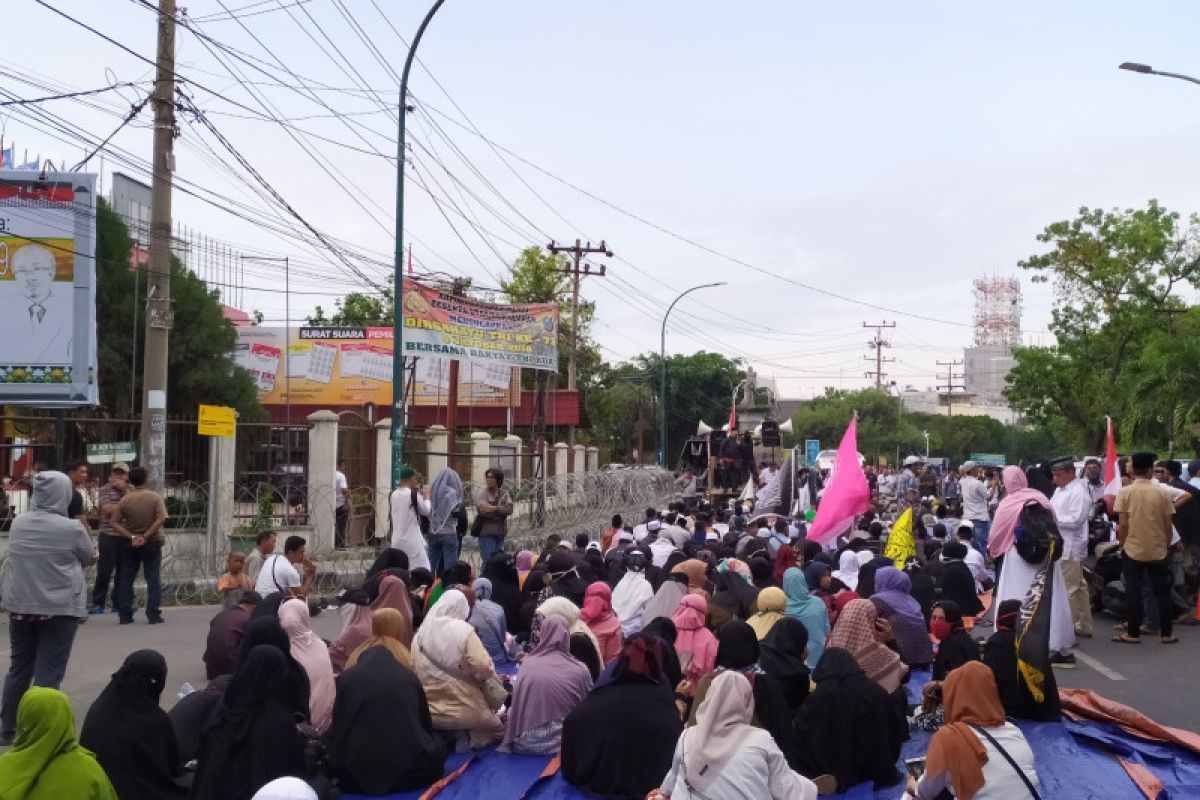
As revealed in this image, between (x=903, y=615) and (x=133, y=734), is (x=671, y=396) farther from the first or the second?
(x=133, y=734)

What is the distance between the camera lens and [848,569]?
40.4ft

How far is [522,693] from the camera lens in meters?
7.36

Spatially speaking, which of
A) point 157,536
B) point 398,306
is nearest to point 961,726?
point 157,536

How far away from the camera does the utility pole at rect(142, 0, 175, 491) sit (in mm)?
14008

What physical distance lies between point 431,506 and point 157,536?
3.11 m

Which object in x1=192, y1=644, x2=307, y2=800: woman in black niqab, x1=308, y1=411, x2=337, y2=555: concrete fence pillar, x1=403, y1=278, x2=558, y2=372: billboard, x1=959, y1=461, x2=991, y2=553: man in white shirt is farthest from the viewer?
x1=403, y1=278, x2=558, y2=372: billboard

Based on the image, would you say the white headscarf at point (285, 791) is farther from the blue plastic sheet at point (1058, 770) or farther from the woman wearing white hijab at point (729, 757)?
the blue plastic sheet at point (1058, 770)

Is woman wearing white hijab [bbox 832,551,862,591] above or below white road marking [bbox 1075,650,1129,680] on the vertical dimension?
above

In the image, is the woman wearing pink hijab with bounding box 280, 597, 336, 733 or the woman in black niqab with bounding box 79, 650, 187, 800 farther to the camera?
the woman wearing pink hijab with bounding box 280, 597, 336, 733

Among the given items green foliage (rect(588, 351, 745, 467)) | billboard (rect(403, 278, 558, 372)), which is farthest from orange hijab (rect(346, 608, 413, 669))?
green foliage (rect(588, 351, 745, 467))

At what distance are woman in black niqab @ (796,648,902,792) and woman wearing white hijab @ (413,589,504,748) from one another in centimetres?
195

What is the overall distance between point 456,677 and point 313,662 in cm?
86

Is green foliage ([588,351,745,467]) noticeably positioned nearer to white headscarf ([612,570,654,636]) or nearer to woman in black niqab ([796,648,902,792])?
white headscarf ([612,570,654,636])

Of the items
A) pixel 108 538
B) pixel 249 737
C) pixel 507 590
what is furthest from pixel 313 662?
pixel 108 538
